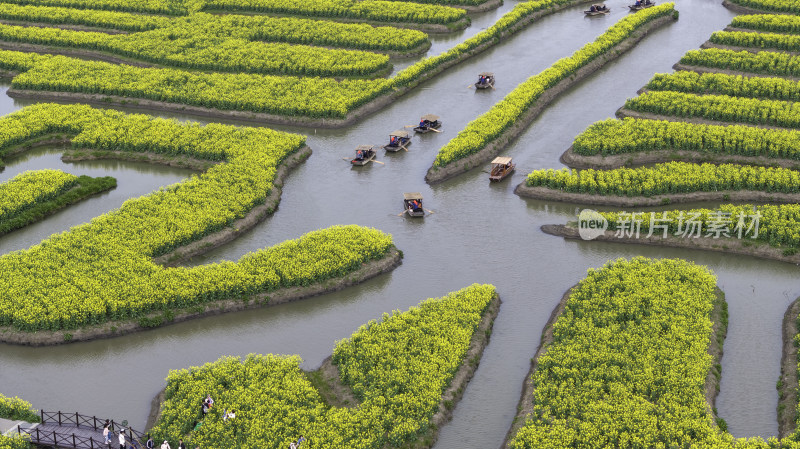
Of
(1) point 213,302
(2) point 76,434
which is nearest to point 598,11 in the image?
(1) point 213,302

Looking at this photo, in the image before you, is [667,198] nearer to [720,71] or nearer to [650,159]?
[650,159]

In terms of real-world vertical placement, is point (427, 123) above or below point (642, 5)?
below

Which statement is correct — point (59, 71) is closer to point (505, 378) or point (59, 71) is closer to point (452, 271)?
point (452, 271)

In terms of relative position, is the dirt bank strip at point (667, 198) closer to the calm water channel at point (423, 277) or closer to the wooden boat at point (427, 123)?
the calm water channel at point (423, 277)

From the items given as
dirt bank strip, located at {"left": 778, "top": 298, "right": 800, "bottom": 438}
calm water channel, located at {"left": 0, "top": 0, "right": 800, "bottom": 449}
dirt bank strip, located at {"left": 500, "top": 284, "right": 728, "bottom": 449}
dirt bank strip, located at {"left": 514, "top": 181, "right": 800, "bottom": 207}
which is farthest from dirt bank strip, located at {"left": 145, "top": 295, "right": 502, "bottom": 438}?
dirt bank strip, located at {"left": 514, "top": 181, "right": 800, "bottom": 207}

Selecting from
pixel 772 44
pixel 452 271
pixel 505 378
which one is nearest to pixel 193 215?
pixel 452 271

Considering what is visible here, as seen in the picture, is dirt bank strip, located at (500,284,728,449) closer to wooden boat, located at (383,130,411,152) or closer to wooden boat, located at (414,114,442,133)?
wooden boat, located at (383,130,411,152)
